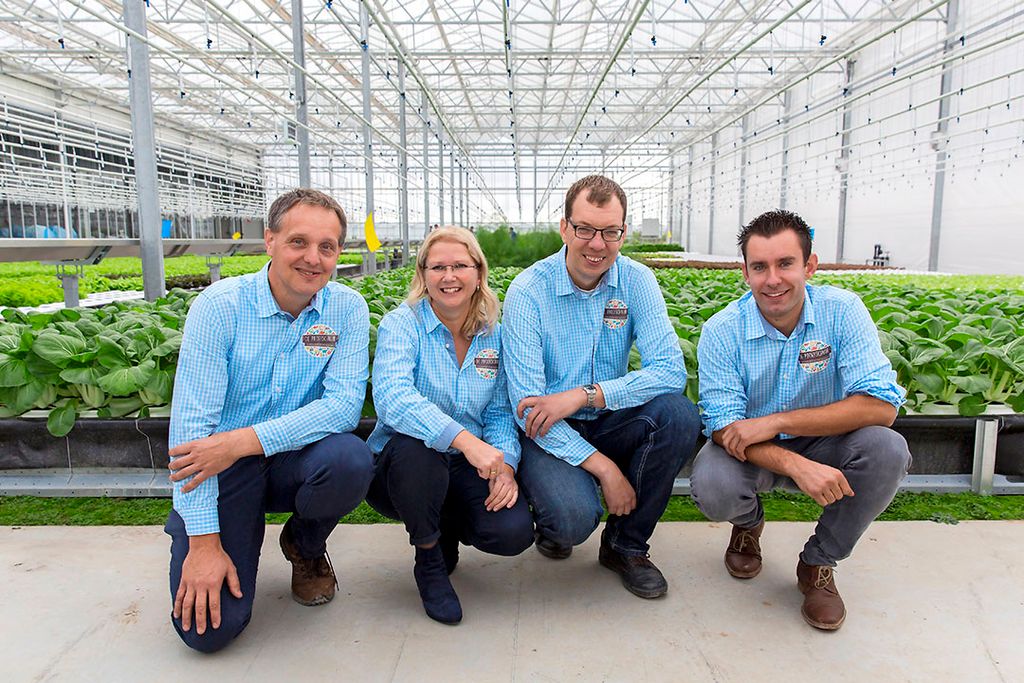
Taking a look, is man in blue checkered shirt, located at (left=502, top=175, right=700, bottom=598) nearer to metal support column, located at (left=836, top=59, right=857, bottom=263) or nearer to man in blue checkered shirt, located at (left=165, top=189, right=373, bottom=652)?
man in blue checkered shirt, located at (left=165, top=189, right=373, bottom=652)

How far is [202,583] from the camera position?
1.58 meters

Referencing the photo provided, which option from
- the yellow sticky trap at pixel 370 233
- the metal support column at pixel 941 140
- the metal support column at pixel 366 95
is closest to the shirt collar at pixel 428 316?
the metal support column at pixel 366 95

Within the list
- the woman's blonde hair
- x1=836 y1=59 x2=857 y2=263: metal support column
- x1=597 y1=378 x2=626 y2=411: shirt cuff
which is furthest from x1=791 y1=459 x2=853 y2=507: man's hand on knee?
x1=836 y1=59 x2=857 y2=263: metal support column

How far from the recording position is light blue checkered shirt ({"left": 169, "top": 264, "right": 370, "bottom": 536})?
1714mm

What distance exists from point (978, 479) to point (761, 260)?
1.43m

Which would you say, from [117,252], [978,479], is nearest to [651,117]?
[117,252]

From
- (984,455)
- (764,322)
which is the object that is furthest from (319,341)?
(984,455)

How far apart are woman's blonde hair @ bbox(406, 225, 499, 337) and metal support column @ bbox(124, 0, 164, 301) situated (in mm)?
3893

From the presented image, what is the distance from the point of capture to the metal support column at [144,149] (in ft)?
15.7

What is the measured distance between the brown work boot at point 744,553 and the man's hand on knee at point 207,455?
4.53 ft

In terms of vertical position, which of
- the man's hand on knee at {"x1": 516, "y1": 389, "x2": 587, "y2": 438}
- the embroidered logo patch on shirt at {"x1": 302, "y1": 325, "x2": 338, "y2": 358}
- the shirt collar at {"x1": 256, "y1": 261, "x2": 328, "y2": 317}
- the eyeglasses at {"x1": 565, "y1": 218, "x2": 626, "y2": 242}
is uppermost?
the eyeglasses at {"x1": 565, "y1": 218, "x2": 626, "y2": 242}

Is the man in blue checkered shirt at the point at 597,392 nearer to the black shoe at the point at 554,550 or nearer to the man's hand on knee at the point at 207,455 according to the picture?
the black shoe at the point at 554,550

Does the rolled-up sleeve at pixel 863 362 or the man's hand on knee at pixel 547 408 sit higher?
the rolled-up sleeve at pixel 863 362

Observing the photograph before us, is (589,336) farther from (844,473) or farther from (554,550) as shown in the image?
(844,473)
